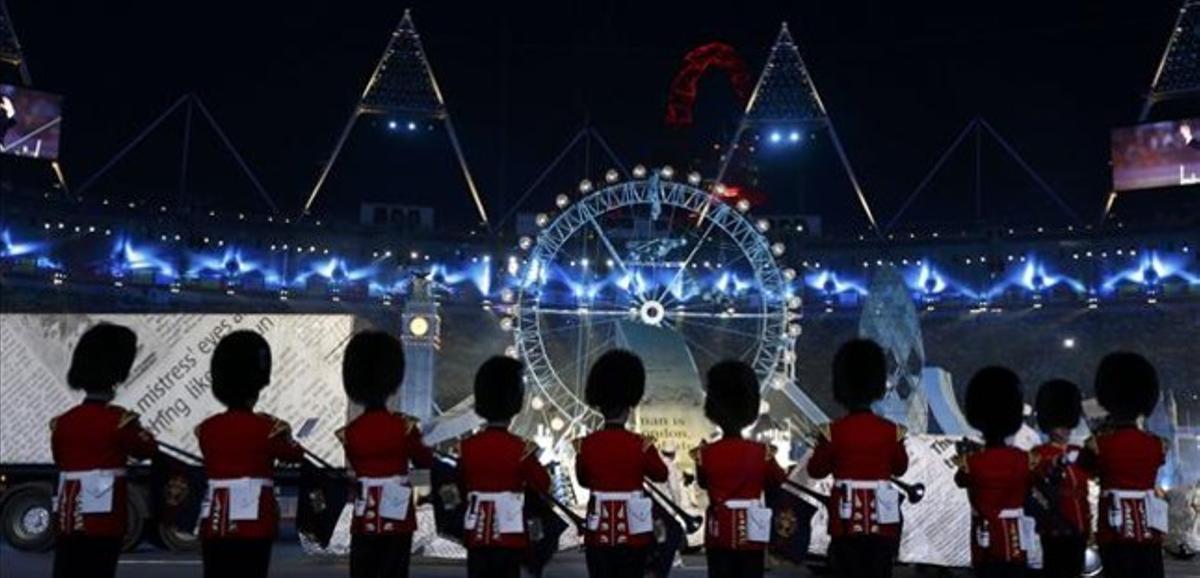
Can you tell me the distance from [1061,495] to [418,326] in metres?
15.3

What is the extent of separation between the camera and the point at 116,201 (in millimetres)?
47562

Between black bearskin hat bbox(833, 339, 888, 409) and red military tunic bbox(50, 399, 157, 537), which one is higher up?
black bearskin hat bbox(833, 339, 888, 409)

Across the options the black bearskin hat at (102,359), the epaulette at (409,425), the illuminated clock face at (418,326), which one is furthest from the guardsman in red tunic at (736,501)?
the illuminated clock face at (418,326)

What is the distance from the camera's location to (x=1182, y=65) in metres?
38.3

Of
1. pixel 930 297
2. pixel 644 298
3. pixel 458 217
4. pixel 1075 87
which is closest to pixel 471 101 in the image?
pixel 458 217

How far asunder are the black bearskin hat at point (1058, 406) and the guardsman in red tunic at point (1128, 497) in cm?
124

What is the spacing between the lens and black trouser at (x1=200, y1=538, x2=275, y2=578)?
9352mm

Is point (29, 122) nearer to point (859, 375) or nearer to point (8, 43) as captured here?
point (8, 43)

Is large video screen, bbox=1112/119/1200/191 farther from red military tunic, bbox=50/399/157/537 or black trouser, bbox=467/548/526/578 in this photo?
red military tunic, bbox=50/399/157/537

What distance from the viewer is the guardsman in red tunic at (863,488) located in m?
10.2

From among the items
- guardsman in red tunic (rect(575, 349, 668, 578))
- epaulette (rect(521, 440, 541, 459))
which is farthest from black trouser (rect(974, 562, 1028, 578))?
epaulette (rect(521, 440, 541, 459))

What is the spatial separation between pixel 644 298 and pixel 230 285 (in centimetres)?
2785

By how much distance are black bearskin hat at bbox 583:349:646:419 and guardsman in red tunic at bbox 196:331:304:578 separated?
9.16 ft

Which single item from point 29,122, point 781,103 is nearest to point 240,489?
point 781,103
